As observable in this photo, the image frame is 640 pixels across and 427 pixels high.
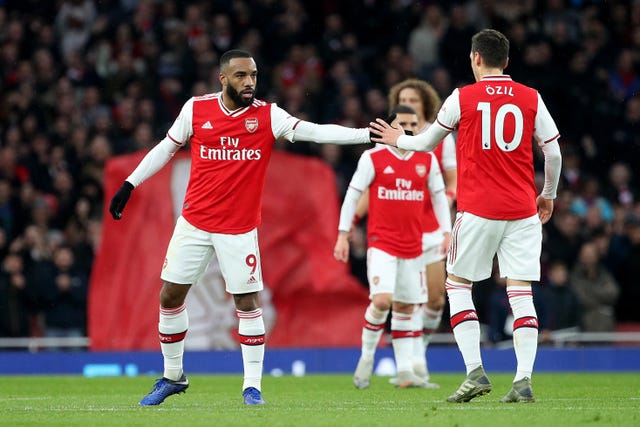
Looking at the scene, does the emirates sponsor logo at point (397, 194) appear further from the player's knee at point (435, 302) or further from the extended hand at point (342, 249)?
the player's knee at point (435, 302)

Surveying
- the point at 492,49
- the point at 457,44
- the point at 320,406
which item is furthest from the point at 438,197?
the point at 457,44

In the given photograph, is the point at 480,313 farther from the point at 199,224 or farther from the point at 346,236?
the point at 199,224

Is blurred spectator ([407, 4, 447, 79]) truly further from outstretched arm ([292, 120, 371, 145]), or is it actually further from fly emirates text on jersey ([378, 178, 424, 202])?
outstretched arm ([292, 120, 371, 145])

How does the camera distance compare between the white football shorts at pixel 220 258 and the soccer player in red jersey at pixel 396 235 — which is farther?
the soccer player in red jersey at pixel 396 235

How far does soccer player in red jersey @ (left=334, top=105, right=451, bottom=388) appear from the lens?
12.4 meters

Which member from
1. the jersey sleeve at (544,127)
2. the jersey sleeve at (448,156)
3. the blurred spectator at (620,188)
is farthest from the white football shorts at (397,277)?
the blurred spectator at (620,188)

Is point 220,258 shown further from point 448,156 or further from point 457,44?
point 457,44

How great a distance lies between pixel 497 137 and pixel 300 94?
1103 cm

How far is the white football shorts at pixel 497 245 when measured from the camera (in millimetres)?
9664

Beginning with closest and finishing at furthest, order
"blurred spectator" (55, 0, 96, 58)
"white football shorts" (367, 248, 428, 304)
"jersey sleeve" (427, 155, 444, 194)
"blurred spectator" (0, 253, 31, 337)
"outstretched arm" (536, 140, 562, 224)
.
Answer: "outstretched arm" (536, 140, 562, 224), "white football shorts" (367, 248, 428, 304), "jersey sleeve" (427, 155, 444, 194), "blurred spectator" (0, 253, 31, 337), "blurred spectator" (55, 0, 96, 58)

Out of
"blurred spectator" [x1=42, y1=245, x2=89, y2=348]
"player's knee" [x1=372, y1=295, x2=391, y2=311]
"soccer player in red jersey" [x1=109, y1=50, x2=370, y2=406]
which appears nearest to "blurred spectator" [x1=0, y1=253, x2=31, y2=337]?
"blurred spectator" [x1=42, y1=245, x2=89, y2=348]

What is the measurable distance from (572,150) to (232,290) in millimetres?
12157

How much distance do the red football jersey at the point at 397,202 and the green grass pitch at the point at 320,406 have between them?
1.39 metres

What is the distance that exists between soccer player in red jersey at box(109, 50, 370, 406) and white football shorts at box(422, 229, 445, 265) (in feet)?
10.8
